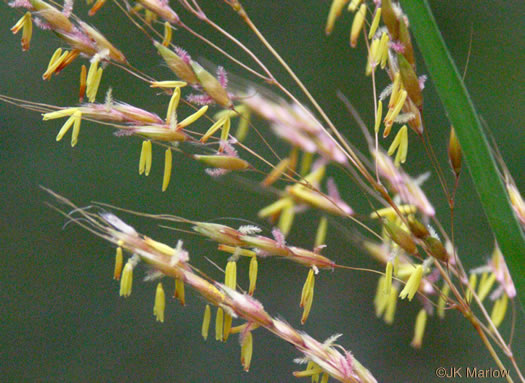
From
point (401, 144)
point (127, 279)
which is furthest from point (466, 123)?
point (127, 279)

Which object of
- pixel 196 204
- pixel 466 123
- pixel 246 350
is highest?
pixel 466 123

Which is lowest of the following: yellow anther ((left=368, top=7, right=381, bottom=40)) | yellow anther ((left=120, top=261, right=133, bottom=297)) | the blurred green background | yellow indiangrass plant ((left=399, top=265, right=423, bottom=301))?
the blurred green background

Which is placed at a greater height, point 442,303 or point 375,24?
point 375,24

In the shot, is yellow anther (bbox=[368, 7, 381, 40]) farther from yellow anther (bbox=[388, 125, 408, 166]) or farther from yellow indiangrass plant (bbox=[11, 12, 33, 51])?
yellow indiangrass plant (bbox=[11, 12, 33, 51])

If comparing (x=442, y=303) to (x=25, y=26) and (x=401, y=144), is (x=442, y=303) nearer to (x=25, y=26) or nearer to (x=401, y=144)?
(x=401, y=144)

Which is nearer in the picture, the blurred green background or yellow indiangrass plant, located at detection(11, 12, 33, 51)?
yellow indiangrass plant, located at detection(11, 12, 33, 51)

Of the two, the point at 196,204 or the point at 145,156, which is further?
the point at 196,204

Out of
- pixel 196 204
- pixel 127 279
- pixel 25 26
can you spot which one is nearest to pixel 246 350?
pixel 127 279

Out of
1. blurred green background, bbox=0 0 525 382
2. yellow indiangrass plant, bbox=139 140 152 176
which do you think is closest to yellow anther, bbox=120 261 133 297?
yellow indiangrass plant, bbox=139 140 152 176

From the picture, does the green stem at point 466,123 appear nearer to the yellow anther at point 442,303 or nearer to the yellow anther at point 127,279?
the yellow anther at point 442,303

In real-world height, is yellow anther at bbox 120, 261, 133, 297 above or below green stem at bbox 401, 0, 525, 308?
below
